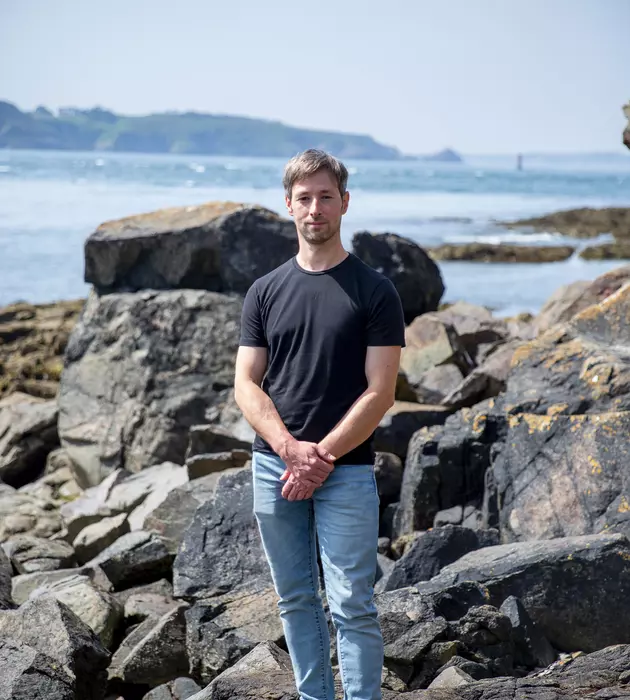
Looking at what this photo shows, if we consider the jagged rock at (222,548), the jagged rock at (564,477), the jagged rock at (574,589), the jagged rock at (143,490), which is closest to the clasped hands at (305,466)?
the jagged rock at (574,589)

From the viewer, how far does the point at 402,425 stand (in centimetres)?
823

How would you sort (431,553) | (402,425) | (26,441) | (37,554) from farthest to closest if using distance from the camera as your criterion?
(26,441) < (402,425) < (37,554) < (431,553)

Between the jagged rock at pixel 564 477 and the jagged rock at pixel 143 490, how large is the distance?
3.00 meters

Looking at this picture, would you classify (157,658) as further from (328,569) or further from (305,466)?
(305,466)

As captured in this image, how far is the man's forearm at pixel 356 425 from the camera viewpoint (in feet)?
11.7

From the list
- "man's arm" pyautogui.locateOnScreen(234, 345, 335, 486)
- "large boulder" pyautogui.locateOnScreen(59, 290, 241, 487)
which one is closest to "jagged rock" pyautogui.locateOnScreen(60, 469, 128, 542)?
"large boulder" pyautogui.locateOnScreen(59, 290, 241, 487)

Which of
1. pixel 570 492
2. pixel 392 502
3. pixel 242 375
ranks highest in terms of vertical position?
pixel 242 375

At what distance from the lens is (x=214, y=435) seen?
862 centimetres

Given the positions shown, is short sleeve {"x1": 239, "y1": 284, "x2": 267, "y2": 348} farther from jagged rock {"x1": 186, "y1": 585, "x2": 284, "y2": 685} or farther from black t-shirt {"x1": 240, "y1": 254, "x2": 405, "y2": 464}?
jagged rock {"x1": 186, "y1": 585, "x2": 284, "y2": 685}

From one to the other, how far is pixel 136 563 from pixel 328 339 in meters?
3.63

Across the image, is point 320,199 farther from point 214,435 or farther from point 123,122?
point 123,122

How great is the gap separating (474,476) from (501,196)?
72.1 m

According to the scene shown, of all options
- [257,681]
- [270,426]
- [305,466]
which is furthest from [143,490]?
[305,466]

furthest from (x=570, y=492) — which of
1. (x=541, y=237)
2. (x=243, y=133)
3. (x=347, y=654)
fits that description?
(x=243, y=133)
